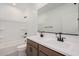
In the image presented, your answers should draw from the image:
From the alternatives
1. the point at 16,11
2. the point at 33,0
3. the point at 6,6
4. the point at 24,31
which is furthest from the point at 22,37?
the point at 33,0

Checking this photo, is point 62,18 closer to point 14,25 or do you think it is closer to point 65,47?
point 65,47

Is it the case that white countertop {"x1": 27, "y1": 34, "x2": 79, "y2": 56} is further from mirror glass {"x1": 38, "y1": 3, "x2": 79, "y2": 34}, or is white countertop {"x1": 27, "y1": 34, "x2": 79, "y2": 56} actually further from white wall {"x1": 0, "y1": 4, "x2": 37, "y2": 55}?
white wall {"x1": 0, "y1": 4, "x2": 37, "y2": 55}

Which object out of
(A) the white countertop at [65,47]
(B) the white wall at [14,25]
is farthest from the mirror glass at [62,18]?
(B) the white wall at [14,25]

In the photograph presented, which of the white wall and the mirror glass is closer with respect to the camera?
the mirror glass

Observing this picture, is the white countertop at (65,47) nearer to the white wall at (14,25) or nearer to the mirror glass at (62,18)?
the mirror glass at (62,18)

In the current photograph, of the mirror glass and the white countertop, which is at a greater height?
the mirror glass

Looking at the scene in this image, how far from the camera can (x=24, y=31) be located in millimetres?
2658

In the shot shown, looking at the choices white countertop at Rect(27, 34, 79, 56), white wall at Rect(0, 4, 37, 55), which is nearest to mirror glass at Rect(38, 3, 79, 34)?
white countertop at Rect(27, 34, 79, 56)

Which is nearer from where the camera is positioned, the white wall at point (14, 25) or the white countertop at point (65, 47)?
the white countertop at point (65, 47)

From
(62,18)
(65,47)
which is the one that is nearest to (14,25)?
(62,18)

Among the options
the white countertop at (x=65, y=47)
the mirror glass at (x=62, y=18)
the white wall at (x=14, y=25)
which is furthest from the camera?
the white wall at (x=14, y=25)

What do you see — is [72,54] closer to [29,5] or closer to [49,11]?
[49,11]

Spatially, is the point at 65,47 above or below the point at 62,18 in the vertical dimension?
below

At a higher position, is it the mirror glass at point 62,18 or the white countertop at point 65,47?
the mirror glass at point 62,18
